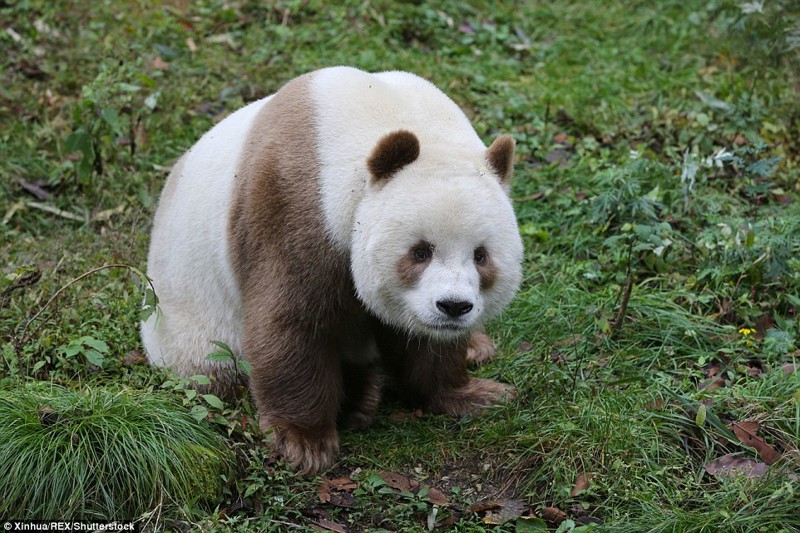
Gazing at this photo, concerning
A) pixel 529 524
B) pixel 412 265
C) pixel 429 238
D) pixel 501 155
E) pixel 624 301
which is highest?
pixel 501 155

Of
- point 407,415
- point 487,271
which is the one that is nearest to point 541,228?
point 407,415

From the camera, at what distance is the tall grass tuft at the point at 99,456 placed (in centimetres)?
417

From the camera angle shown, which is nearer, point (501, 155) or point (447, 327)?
point (447, 327)

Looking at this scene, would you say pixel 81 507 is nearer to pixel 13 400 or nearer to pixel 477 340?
pixel 13 400

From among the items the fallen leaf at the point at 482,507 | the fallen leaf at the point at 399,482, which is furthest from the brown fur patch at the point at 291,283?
the fallen leaf at the point at 482,507

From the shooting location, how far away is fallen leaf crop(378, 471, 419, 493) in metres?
4.93

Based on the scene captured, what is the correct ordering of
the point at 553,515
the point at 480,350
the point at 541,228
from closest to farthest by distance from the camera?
the point at 553,515, the point at 480,350, the point at 541,228

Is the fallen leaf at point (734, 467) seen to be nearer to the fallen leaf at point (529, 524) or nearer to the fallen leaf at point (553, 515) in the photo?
the fallen leaf at point (553, 515)

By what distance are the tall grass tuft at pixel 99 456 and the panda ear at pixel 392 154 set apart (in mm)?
1495

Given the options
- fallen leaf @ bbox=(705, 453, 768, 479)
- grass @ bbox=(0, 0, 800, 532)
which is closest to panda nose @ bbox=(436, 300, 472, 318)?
grass @ bbox=(0, 0, 800, 532)

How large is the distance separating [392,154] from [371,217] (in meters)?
0.31

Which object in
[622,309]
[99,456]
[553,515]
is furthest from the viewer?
[622,309]

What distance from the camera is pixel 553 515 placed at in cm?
461

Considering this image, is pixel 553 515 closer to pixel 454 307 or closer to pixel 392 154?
pixel 454 307
